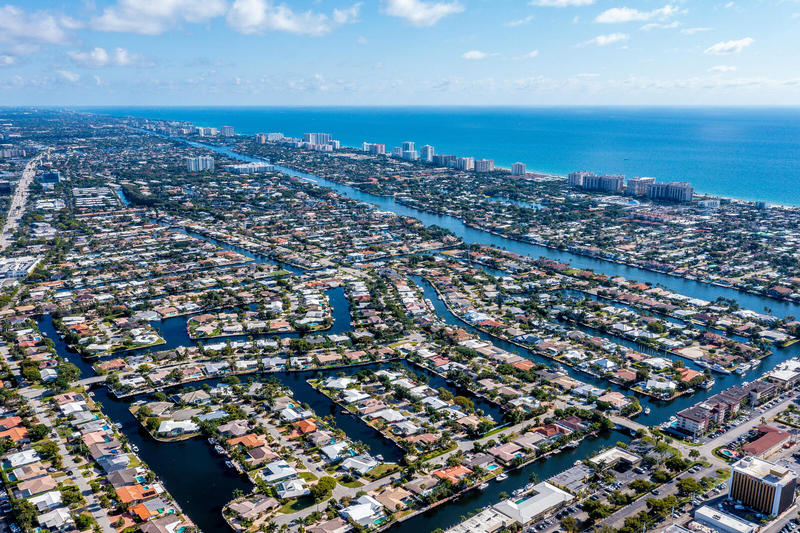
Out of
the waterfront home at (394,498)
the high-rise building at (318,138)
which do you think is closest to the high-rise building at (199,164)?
the high-rise building at (318,138)

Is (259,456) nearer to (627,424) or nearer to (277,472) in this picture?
(277,472)

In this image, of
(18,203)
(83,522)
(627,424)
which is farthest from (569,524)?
(18,203)

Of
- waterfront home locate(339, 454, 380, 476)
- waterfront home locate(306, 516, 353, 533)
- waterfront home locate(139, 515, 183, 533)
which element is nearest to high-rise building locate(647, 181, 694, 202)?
waterfront home locate(339, 454, 380, 476)

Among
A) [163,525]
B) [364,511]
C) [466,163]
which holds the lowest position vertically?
[163,525]

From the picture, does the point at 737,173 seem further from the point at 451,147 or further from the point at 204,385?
the point at 204,385

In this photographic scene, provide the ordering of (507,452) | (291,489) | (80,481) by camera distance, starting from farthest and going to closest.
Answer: (507,452) → (80,481) → (291,489)

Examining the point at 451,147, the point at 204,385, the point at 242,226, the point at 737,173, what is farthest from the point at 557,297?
the point at 451,147

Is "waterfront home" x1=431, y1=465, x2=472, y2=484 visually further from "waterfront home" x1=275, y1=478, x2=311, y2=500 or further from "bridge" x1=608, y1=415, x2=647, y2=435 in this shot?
"bridge" x1=608, y1=415, x2=647, y2=435
